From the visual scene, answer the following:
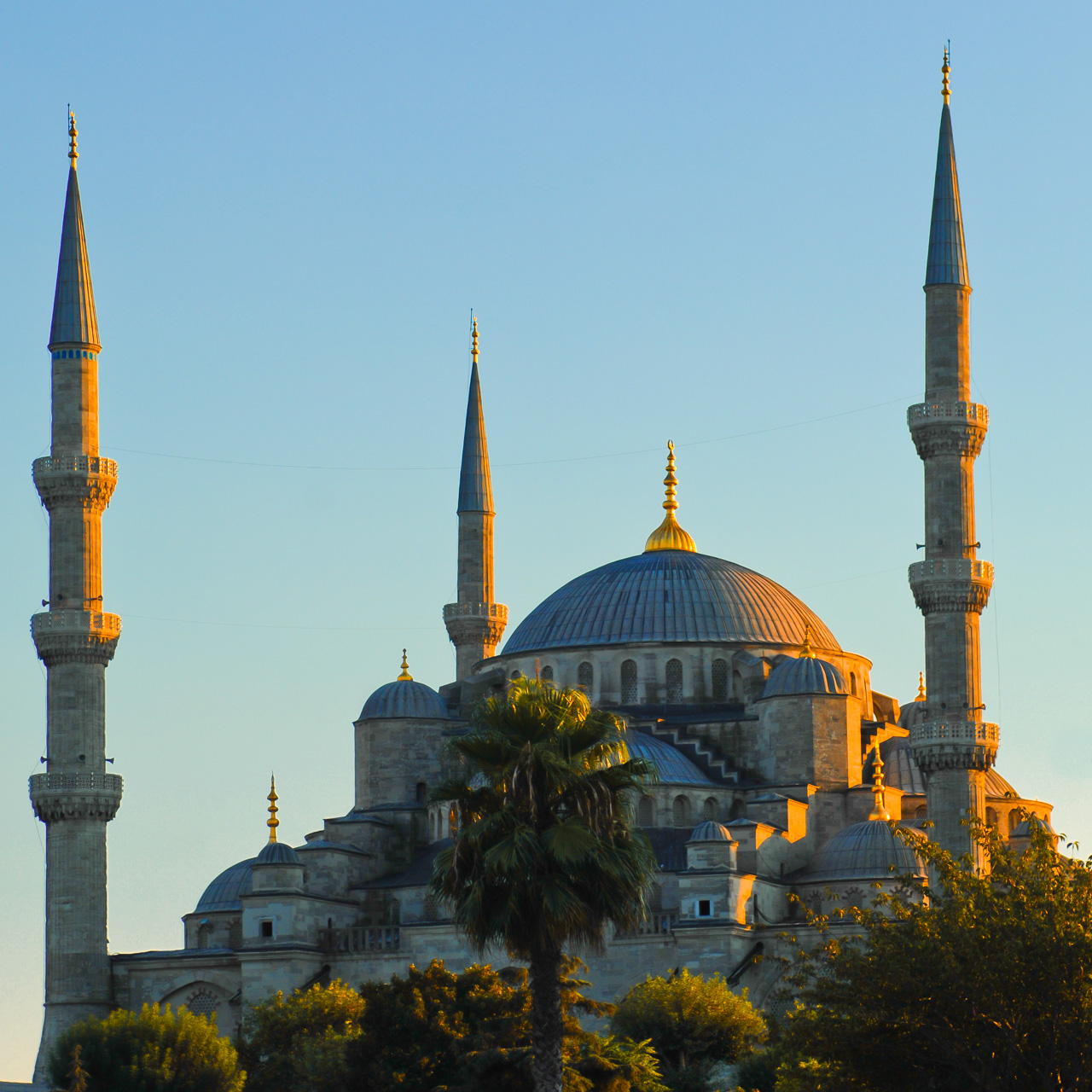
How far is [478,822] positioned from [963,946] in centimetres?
519

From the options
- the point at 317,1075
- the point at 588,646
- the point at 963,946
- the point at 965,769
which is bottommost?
the point at 317,1075

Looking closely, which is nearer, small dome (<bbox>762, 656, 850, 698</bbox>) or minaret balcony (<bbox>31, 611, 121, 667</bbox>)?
minaret balcony (<bbox>31, 611, 121, 667</bbox>)

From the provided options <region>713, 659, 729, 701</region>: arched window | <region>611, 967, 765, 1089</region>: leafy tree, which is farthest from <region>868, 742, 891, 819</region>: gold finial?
<region>611, 967, 765, 1089</region>: leafy tree

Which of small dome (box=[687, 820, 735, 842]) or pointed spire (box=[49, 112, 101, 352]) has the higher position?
pointed spire (box=[49, 112, 101, 352])

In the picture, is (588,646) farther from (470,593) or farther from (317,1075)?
(317,1075)

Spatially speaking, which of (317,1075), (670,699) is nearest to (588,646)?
(670,699)

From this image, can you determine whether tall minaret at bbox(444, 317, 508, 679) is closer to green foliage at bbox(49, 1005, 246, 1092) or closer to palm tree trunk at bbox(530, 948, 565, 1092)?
green foliage at bbox(49, 1005, 246, 1092)

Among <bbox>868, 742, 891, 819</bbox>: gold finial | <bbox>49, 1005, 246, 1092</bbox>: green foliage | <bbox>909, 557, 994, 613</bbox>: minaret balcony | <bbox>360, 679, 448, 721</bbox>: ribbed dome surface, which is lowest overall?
<bbox>49, 1005, 246, 1092</bbox>: green foliage

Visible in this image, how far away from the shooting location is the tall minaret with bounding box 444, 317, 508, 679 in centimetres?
5741

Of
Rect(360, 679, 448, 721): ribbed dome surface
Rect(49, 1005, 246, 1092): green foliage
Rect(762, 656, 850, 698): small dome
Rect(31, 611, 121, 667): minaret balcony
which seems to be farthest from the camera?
Rect(360, 679, 448, 721): ribbed dome surface

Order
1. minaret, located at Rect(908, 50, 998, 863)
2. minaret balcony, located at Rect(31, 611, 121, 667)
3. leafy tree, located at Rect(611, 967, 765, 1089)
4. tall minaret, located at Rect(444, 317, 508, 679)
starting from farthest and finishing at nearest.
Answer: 1. tall minaret, located at Rect(444, 317, 508, 679)
2. minaret balcony, located at Rect(31, 611, 121, 667)
3. minaret, located at Rect(908, 50, 998, 863)
4. leafy tree, located at Rect(611, 967, 765, 1089)

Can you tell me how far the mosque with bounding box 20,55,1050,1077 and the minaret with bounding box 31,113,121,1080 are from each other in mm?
45

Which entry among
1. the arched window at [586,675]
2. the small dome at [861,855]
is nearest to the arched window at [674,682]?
the arched window at [586,675]

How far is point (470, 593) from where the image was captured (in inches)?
2267
